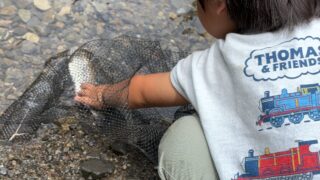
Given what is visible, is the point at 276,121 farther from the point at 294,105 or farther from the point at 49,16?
the point at 49,16

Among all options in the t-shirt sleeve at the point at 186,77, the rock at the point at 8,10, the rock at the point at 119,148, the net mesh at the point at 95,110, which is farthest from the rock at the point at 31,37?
the t-shirt sleeve at the point at 186,77

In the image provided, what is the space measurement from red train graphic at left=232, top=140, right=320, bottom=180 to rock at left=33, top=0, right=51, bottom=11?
40.7 inches

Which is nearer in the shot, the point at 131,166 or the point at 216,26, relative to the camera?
the point at 216,26

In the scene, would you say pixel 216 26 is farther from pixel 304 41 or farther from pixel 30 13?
pixel 30 13

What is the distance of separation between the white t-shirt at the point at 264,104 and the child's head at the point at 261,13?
24 mm

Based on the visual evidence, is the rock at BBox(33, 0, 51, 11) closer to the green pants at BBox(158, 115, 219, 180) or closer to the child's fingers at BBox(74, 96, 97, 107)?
the child's fingers at BBox(74, 96, 97, 107)

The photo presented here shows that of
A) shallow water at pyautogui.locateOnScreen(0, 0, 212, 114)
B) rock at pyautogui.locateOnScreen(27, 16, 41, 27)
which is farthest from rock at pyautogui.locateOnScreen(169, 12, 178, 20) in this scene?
rock at pyautogui.locateOnScreen(27, 16, 41, 27)

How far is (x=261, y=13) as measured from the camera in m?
1.38

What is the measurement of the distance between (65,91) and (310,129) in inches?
27.4

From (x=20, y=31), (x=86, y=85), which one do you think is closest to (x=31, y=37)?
(x=20, y=31)

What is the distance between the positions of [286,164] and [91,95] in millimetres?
564

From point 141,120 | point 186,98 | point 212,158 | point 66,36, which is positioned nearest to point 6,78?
point 66,36

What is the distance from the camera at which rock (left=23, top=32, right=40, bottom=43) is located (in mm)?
1989

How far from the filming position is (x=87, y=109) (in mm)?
1619
